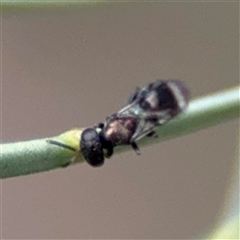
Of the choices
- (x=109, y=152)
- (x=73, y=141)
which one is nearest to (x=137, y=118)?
(x=109, y=152)

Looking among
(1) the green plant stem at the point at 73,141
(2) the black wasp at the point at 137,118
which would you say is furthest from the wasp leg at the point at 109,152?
(1) the green plant stem at the point at 73,141

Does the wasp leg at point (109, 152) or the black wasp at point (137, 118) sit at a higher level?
the black wasp at point (137, 118)

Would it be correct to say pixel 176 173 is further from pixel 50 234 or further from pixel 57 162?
pixel 57 162

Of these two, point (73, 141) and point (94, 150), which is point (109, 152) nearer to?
point (94, 150)

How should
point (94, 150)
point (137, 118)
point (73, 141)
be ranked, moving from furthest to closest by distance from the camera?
1. point (137, 118)
2. point (94, 150)
3. point (73, 141)

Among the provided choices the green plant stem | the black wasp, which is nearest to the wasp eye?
the black wasp

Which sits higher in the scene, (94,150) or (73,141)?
(94,150)

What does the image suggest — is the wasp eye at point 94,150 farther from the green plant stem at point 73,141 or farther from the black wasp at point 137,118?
the green plant stem at point 73,141
